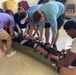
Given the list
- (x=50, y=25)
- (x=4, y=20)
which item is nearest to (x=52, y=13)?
(x=50, y=25)

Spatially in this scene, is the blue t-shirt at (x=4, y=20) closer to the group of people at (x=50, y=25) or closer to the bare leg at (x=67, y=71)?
the group of people at (x=50, y=25)

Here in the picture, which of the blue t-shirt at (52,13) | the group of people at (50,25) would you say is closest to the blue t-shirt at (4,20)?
the group of people at (50,25)

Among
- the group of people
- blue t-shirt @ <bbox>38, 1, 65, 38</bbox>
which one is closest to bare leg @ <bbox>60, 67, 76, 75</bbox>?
the group of people

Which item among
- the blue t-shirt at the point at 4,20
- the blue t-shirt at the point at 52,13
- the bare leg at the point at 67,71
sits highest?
the blue t-shirt at the point at 52,13

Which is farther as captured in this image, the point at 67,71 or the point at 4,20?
the point at 4,20

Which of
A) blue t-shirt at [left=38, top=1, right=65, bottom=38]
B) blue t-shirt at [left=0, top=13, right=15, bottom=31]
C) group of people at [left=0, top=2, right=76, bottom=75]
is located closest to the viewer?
group of people at [left=0, top=2, right=76, bottom=75]

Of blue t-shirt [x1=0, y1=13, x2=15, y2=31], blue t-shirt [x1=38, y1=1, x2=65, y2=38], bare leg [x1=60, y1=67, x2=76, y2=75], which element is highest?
blue t-shirt [x1=38, y1=1, x2=65, y2=38]

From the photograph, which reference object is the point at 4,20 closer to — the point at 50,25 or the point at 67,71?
the point at 50,25

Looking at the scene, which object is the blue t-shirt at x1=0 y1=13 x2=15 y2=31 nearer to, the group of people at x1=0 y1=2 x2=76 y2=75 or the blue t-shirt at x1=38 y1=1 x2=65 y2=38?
the group of people at x1=0 y1=2 x2=76 y2=75

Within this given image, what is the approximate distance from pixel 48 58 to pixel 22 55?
0.63 meters

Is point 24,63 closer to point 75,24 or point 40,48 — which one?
point 40,48

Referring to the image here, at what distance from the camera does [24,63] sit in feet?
8.23

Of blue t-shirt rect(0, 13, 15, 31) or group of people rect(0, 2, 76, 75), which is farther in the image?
blue t-shirt rect(0, 13, 15, 31)

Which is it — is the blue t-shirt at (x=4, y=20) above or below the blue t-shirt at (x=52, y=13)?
below
